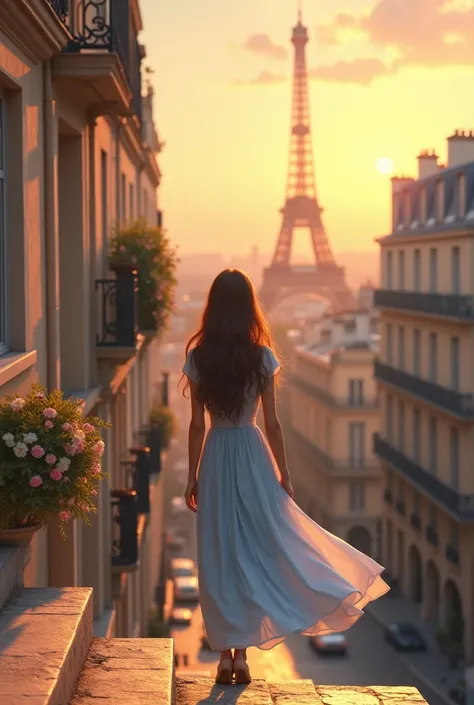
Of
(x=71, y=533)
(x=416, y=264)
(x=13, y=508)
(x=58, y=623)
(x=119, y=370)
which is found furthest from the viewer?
(x=416, y=264)

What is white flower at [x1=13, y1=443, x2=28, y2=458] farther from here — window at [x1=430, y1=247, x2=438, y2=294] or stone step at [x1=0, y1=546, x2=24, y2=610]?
window at [x1=430, y1=247, x2=438, y2=294]

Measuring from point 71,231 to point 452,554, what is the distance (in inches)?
950

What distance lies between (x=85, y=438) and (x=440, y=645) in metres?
27.5

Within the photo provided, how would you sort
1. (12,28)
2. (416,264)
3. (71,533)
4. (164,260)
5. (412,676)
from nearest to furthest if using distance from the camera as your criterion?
(12,28) → (71,533) → (164,260) → (412,676) → (416,264)

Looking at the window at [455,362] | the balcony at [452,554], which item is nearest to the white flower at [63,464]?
the window at [455,362]

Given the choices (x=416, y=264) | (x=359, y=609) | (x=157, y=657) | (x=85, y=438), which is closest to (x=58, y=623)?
(x=157, y=657)

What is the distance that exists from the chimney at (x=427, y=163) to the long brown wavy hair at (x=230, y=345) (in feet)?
122

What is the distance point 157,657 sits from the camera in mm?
6758

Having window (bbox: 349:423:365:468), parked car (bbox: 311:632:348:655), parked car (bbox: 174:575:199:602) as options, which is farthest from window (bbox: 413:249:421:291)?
parked car (bbox: 174:575:199:602)

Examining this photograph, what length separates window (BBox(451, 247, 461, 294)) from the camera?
33.8 meters

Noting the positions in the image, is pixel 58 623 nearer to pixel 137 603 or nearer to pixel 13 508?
pixel 13 508

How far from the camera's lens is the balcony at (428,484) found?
1266 inches

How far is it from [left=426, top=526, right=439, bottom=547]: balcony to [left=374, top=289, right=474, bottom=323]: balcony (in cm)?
608

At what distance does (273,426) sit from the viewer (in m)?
7.22
